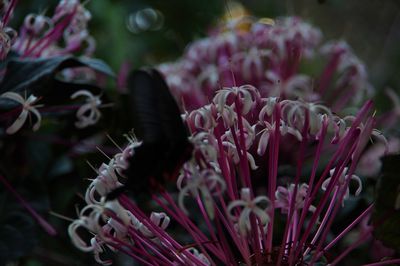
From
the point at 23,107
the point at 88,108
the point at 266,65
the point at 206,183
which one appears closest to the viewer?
the point at 206,183

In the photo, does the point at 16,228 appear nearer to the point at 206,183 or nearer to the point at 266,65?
the point at 206,183

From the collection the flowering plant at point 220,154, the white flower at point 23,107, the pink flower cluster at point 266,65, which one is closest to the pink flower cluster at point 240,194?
the flowering plant at point 220,154

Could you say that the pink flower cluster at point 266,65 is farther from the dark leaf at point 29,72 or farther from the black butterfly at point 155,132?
the black butterfly at point 155,132

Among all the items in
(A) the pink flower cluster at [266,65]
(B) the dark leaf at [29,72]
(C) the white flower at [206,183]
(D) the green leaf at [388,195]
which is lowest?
(A) the pink flower cluster at [266,65]

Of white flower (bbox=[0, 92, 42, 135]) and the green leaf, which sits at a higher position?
white flower (bbox=[0, 92, 42, 135])

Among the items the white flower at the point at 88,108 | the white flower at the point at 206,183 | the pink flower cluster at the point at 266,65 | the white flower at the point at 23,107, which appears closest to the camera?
the white flower at the point at 206,183

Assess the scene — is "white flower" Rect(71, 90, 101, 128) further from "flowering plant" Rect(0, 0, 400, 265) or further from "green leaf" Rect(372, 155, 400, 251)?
"green leaf" Rect(372, 155, 400, 251)

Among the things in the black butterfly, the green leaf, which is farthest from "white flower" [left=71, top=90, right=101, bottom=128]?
the green leaf

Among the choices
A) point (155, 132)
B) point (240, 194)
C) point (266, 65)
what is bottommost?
point (266, 65)

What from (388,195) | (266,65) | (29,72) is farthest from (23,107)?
(266,65)

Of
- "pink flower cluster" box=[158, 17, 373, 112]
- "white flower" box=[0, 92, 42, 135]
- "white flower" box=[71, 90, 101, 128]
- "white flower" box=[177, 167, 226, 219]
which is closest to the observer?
"white flower" box=[177, 167, 226, 219]
